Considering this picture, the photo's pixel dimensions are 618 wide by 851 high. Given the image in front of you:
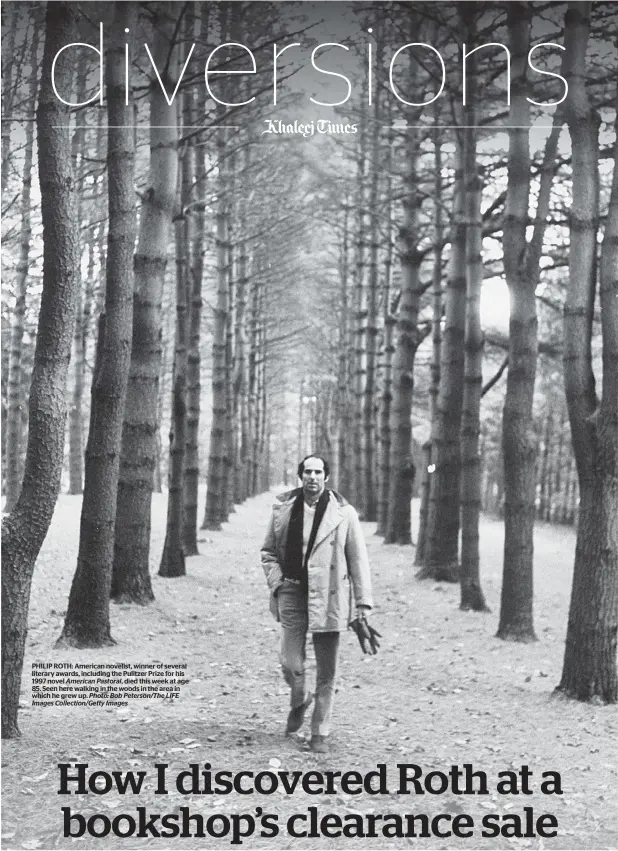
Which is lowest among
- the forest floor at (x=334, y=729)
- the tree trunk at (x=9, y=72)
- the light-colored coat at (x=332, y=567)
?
the forest floor at (x=334, y=729)

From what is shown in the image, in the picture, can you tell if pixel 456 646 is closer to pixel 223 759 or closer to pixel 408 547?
pixel 223 759

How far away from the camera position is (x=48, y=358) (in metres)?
5.34

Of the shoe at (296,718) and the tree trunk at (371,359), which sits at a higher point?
the tree trunk at (371,359)

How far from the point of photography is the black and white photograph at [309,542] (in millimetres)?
5121

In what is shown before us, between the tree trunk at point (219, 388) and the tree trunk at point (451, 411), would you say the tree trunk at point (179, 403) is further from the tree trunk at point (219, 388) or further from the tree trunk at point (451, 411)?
the tree trunk at point (219, 388)

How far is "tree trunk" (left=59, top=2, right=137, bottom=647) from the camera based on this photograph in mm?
8438

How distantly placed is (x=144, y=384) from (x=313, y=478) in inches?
201

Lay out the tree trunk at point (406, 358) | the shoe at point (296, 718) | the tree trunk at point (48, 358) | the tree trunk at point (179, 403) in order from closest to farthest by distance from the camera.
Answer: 1. the tree trunk at point (48, 358)
2. the shoe at point (296, 718)
3. the tree trunk at point (179, 403)
4. the tree trunk at point (406, 358)

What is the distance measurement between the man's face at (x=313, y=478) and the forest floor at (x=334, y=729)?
1.61m

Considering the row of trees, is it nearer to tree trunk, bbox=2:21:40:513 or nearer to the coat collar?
tree trunk, bbox=2:21:40:513

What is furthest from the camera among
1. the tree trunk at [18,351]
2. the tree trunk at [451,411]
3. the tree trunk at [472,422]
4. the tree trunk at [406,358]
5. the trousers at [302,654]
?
the tree trunk at [406,358]

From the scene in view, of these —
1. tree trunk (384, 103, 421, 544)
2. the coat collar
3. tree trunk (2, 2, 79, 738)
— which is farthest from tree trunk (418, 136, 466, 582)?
tree trunk (2, 2, 79, 738)

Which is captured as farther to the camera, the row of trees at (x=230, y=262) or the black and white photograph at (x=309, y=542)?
the row of trees at (x=230, y=262)

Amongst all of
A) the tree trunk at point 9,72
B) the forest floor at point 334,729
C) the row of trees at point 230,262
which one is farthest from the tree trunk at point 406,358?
the tree trunk at point 9,72
